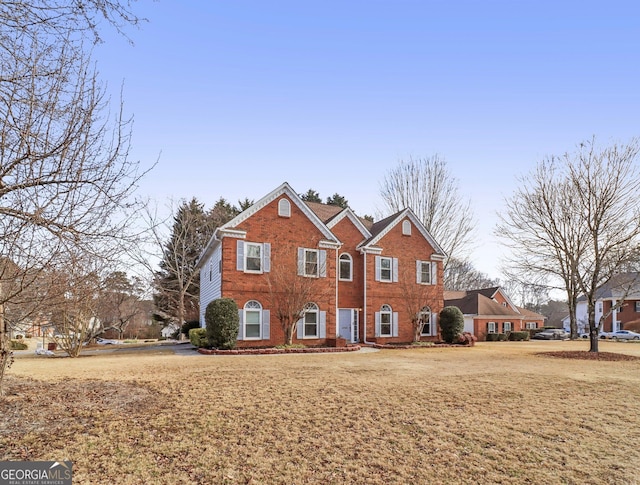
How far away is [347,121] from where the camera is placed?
15.5 metres

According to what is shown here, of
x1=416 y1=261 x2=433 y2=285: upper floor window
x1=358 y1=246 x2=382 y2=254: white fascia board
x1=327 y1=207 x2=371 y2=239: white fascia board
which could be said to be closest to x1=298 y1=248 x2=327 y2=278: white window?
x1=327 y1=207 x2=371 y2=239: white fascia board

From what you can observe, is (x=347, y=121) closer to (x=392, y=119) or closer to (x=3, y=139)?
(x=392, y=119)

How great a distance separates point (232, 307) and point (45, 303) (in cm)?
1302

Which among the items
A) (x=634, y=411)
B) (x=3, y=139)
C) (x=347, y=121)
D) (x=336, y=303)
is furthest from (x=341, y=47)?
(x=336, y=303)

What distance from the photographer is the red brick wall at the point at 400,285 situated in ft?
81.7

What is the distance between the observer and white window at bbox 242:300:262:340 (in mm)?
20250

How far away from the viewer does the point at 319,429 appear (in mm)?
6301

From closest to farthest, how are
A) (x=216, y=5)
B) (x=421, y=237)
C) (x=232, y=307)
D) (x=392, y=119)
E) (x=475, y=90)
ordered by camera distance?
(x=216, y=5), (x=475, y=90), (x=392, y=119), (x=232, y=307), (x=421, y=237)

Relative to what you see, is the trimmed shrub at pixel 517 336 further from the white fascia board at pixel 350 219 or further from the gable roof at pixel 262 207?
the gable roof at pixel 262 207

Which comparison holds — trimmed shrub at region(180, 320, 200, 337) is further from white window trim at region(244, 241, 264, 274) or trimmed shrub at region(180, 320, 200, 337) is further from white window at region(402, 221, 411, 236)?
white window at region(402, 221, 411, 236)

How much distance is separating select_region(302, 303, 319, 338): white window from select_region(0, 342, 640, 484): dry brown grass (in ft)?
36.9

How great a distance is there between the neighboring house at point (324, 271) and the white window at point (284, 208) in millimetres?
52
